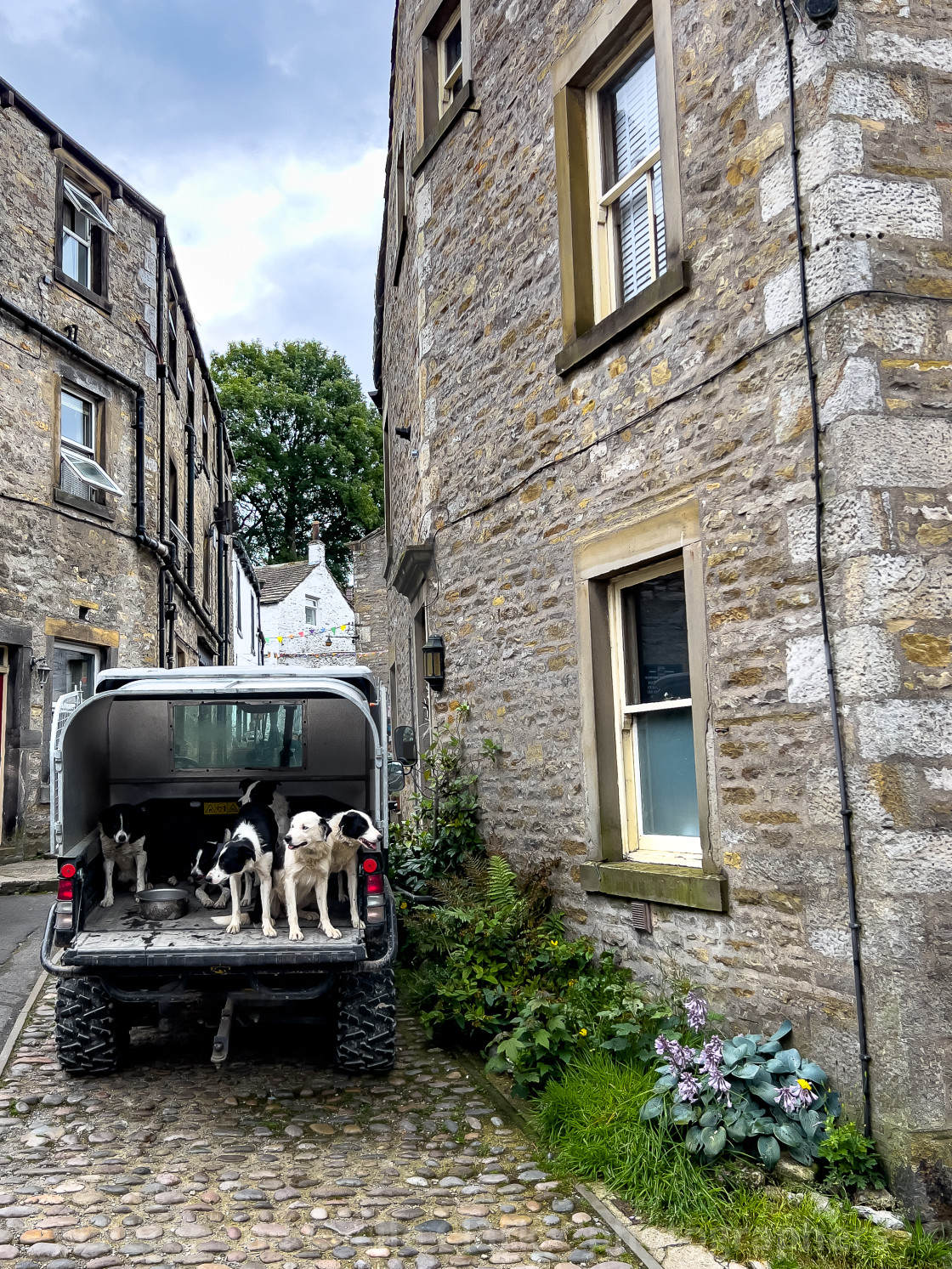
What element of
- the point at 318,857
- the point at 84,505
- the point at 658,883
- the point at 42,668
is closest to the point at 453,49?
the point at 318,857

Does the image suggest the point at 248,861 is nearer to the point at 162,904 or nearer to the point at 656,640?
the point at 162,904

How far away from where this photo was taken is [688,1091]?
4.23 m

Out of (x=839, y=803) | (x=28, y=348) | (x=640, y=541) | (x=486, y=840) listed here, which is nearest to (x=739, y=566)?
(x=640, y=541)

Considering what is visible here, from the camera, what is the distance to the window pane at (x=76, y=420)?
14664 mm

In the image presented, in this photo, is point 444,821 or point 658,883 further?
point 444,821

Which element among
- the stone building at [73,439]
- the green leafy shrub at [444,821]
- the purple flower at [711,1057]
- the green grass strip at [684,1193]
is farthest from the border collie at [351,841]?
the stone building at [73,439]

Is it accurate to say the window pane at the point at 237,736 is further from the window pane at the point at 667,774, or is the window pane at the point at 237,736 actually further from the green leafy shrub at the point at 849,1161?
the green leafy shrub at the point at 849,1161

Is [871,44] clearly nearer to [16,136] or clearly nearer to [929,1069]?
[929,1069]

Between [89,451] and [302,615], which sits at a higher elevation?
[302,615]

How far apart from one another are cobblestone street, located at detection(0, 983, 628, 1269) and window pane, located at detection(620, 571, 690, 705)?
2.37 m

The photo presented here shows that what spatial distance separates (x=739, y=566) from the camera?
4.98 metres

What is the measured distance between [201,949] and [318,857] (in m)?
0.82

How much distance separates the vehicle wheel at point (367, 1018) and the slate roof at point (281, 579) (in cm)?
3335

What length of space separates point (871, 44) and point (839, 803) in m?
3.33
